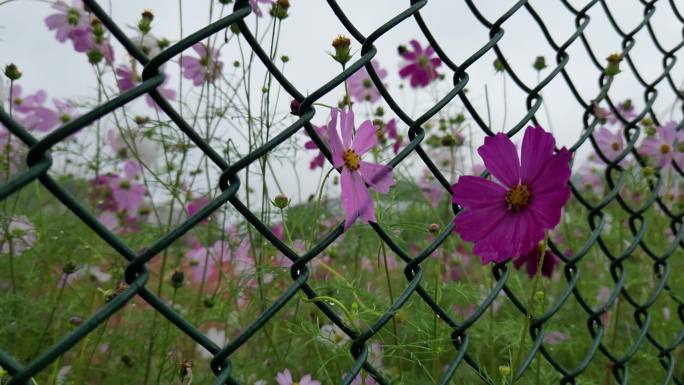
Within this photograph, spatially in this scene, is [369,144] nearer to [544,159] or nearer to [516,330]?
[544,159]

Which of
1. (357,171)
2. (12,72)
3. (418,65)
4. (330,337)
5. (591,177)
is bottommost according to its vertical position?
(330,337)

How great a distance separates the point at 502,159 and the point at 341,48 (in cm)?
20

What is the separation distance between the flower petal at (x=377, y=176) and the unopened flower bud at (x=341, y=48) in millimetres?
134

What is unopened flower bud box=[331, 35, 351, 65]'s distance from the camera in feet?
2.40

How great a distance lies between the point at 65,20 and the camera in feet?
4.84

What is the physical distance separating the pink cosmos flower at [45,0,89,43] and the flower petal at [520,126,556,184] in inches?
42.7

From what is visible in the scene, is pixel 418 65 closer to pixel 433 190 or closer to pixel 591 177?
pixel 433 190

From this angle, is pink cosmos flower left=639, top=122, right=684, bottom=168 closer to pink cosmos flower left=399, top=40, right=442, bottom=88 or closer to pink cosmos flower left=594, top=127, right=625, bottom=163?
pink cosmos flower left=594, top=127, right=625, bottom=163

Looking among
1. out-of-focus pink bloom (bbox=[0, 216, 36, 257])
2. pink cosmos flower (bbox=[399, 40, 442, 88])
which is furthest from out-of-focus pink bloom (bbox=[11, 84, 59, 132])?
pink cosmos flower (bbox=[399, 40, 442, 88])

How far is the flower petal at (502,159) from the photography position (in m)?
0.68

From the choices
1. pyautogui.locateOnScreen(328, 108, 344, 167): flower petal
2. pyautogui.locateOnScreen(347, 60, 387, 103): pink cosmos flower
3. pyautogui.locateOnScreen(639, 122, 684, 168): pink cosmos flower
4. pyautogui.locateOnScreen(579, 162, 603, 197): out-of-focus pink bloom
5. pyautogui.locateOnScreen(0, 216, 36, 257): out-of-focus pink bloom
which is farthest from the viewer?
pyautogui.locateOnScreen(579, 162, 603, 197): out-of-focus pink bloom

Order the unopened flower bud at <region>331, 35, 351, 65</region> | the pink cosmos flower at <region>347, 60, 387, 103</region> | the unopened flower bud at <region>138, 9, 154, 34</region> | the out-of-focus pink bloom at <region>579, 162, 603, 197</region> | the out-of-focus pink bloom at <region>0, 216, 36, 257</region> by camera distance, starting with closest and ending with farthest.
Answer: the unopened flower bud at <region>331, 35, 351, 65</region>
the unopened flower bud at <region>138, 9, 154, 34</region>
the out-of-focus pink bloom at <region>0, 216, 36, 257</region>
the pink cosmos flower at <region>347, 60, 387, 103</region>
the out-of-focus pink bloom at <region>579, 162, 603, 197</region>

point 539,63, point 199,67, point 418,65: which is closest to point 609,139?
point 539,63

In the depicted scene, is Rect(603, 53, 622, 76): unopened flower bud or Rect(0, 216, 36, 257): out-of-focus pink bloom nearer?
Rect(603, 53, 622, 76): unopened flower bud
